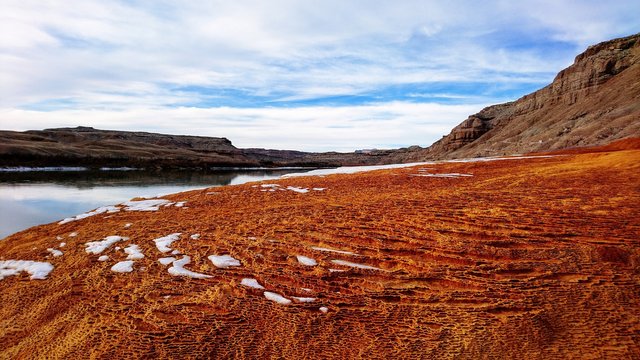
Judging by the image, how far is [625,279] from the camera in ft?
18.5

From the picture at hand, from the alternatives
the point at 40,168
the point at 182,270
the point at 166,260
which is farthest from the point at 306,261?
the point at 40,168

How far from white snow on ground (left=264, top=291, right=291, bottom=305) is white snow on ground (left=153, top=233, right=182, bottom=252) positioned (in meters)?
3.13

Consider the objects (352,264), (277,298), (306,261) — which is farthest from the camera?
(306,261)

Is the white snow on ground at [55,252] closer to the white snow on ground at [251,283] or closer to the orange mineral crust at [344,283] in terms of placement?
the orange mineral crust at [344,283]

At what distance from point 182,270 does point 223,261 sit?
2.38ft

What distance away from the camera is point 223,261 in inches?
279

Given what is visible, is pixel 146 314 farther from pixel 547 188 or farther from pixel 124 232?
pixel 547 188

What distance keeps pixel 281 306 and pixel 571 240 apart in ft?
17.9

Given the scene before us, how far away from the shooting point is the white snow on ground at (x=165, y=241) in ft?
26.2

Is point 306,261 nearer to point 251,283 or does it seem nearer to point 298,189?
point 251,283

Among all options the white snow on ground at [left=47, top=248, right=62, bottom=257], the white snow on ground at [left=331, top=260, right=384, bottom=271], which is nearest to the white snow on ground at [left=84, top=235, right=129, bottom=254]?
the white snow on ground at [left=47, top=248, right=62, bottom=257]

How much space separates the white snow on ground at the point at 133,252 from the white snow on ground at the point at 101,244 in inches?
23.4

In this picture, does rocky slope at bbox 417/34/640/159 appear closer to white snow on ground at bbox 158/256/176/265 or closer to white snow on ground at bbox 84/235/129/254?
white snow on ground at bbox 158/256/176/265

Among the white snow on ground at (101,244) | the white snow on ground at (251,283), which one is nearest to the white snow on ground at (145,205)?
the white snow on ground at (101,244)
